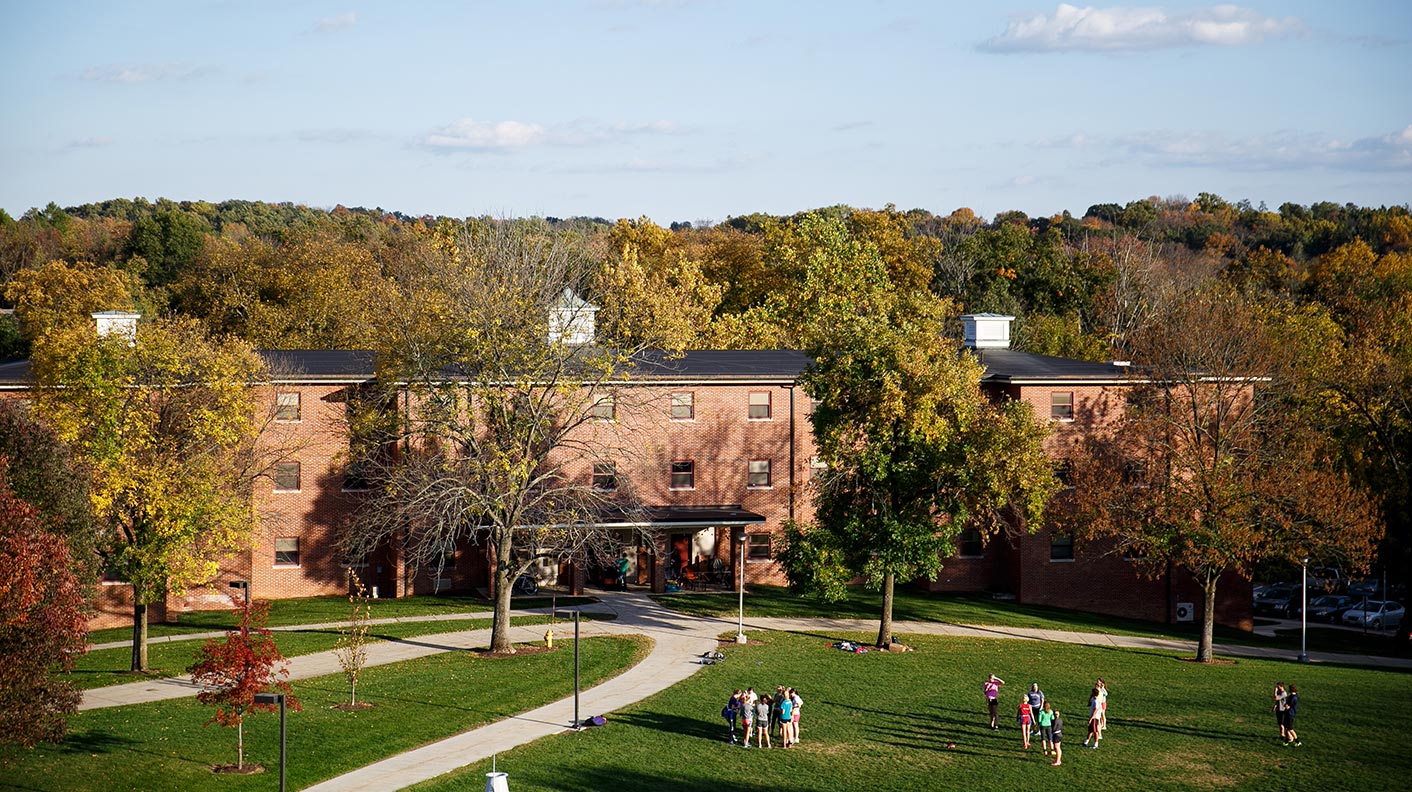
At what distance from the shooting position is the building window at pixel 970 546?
55.2 m

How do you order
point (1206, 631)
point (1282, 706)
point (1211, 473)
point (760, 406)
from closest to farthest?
point (1282, 706) < point (1206, 631) < point (1211, 473) < point (760, 406)

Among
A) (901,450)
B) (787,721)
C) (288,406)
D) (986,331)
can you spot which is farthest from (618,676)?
(986,331)

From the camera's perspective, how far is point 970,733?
33344 millimetres

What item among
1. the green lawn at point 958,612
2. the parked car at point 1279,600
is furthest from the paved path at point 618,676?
the parked car at point 1279,600

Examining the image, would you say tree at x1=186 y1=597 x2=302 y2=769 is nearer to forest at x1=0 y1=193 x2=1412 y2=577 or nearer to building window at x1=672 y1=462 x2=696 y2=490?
forest at x1=0 y1=193 x2=1412 y2=577

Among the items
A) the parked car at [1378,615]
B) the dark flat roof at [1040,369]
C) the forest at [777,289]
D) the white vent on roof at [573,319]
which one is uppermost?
the forest at [777,289]

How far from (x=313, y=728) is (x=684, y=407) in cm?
2439

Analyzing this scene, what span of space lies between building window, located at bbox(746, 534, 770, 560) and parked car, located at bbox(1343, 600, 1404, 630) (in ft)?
101

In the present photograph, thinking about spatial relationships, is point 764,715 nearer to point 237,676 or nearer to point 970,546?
point 237,676

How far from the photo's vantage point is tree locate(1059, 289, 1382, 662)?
44438 millimetres

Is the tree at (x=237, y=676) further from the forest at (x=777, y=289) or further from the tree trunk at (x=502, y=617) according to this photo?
the forest at (x=777, y=289)

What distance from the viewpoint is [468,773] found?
94.8 feet

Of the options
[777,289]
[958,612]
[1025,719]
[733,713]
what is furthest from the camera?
[777,289]

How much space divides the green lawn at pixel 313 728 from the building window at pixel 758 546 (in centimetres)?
1418
